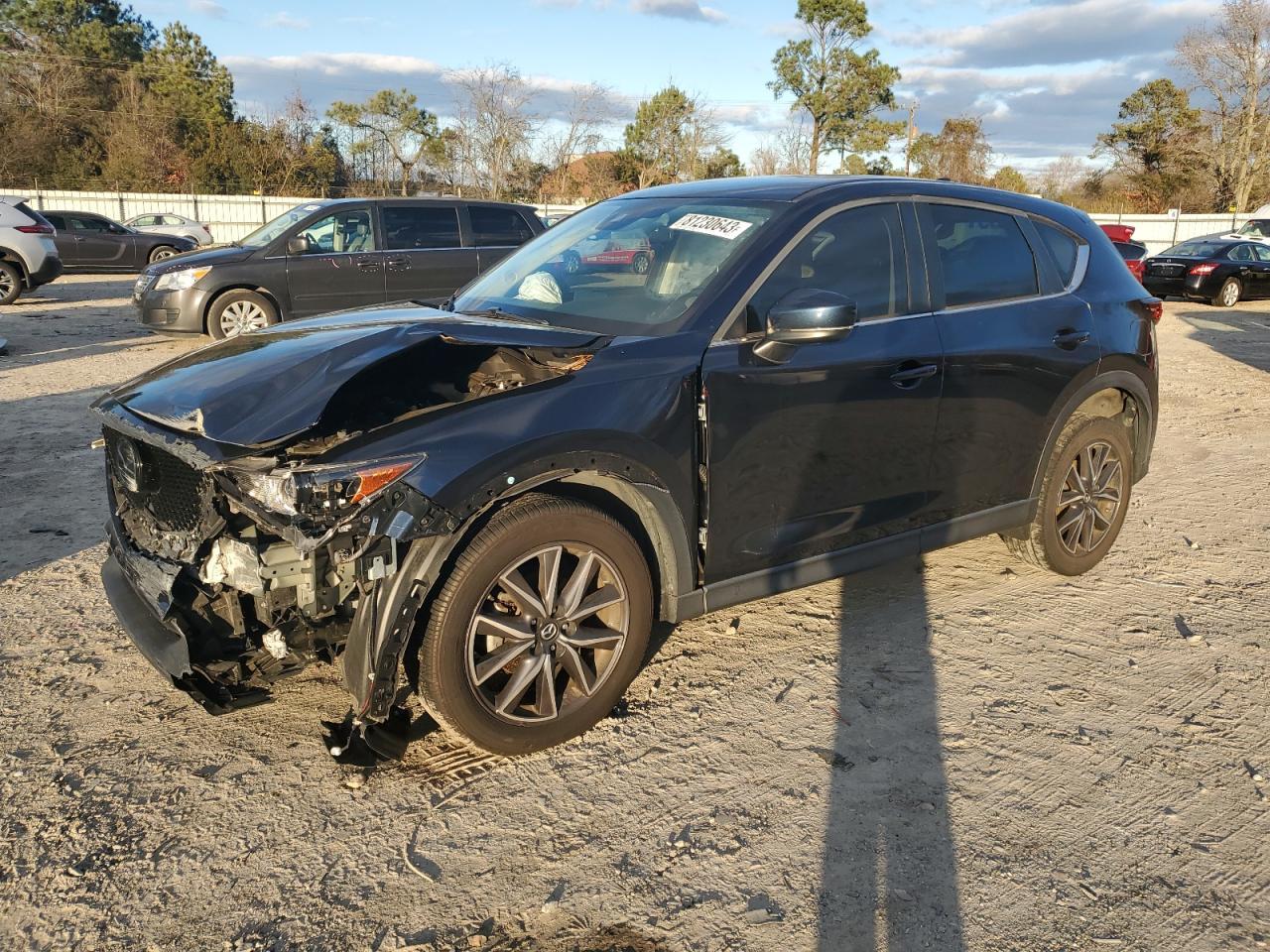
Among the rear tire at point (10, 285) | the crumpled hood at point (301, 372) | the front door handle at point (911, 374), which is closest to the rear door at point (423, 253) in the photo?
the rear tire at point (10, 285)

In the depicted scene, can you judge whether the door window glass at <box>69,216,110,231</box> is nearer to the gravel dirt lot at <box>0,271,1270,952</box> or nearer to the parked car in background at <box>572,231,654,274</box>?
the gravel dirt lot at <box>0,271,1270,952</box>

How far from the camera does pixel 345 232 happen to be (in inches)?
448

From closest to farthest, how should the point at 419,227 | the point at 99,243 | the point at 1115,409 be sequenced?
the point at 1115,409
the point at 419,227
the point at 99,243

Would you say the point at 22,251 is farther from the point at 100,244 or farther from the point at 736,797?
the point at 736,797

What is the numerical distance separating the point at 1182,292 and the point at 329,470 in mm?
22508

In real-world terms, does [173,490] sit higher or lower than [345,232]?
lower

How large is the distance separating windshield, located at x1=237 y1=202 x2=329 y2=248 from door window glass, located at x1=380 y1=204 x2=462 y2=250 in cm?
83

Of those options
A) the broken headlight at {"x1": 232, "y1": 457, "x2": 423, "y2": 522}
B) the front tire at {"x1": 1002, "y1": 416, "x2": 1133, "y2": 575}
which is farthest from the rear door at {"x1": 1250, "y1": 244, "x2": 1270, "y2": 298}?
the broken headlight at {"x1": 232, "y1": 457, "x2": 423, "y2": 522}

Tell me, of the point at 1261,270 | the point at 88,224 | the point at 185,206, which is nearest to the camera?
the point at 1261,270

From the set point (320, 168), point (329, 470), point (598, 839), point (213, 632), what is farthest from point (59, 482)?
point (320, 168)

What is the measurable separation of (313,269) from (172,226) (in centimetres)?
1755

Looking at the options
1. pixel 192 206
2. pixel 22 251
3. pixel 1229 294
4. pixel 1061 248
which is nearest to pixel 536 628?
pixel 1061 248

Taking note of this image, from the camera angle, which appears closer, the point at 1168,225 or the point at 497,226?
the point at 497,226

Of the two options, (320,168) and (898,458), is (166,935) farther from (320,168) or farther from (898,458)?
(320,168)
